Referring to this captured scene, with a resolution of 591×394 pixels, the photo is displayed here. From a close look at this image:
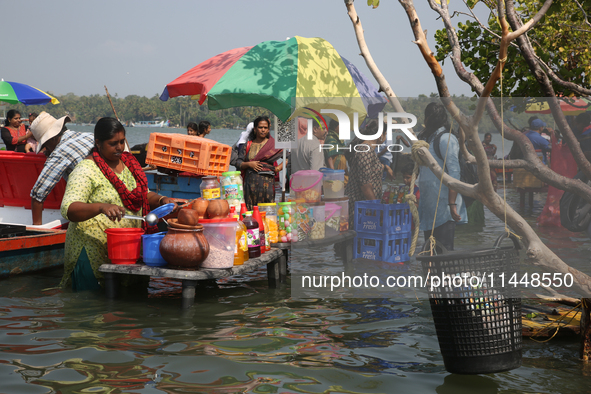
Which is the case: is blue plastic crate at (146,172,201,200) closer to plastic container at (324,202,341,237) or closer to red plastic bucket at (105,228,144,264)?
red plastic bucket at (105,228,144,264)

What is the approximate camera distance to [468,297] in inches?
138

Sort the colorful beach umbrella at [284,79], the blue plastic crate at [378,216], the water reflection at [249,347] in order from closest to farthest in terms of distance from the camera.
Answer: the water reflection at [249,347]
the blue plastic crate at [378,216]
the colorful beach umbrella at [284,79]

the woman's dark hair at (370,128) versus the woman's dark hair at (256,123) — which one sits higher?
the woman's dark hair at (256,123)

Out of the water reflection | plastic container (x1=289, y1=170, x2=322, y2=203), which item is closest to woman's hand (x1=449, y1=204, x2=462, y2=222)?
the water reflection

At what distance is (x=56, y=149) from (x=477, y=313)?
16.9ft

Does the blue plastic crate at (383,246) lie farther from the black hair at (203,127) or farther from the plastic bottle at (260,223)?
the black hair at (203,127)

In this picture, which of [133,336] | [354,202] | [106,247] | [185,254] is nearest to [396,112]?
[354,202]

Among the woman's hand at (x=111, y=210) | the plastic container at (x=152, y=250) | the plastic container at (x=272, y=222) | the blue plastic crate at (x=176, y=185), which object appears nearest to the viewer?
the woman's hand at (x=111, y=210)

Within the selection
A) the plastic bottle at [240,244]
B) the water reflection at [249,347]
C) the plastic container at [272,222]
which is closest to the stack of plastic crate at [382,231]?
the water reflection at [249,347]

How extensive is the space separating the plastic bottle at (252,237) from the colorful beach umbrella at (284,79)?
228cm

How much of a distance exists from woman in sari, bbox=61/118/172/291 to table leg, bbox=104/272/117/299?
9.1 inches

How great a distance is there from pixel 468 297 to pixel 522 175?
3.66ft

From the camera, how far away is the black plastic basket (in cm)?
351

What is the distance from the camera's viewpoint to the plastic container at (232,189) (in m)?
6.09
